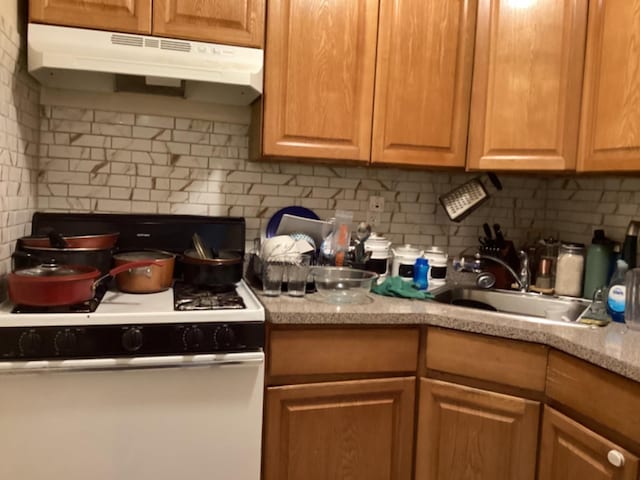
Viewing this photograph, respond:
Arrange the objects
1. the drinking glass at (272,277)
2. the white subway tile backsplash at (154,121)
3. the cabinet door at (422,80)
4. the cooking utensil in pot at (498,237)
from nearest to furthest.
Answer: the drinking glass at (272,277) → the cabinet door at (422,80) → the white subway tile backsplash at (154,121) → the cooking utensil in pot at (498,237)

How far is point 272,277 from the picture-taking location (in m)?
1.79

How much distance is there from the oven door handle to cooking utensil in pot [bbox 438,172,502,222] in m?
1.14

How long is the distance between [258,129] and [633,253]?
142 centimetres

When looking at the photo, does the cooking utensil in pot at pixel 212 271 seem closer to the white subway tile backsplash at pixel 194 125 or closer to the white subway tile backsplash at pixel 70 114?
the white subway tile backsplash at pixel 194 125

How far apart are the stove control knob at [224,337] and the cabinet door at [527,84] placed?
1112mm

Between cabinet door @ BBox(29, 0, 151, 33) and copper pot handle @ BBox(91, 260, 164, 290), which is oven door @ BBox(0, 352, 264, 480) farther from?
cabinet door @ BBox(29, 0, 151, 33)

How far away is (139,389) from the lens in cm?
147

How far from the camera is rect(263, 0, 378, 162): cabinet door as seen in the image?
73.7 inches

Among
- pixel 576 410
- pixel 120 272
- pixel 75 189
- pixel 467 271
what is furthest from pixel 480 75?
pixel 75 189

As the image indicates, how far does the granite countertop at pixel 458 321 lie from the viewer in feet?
4.80

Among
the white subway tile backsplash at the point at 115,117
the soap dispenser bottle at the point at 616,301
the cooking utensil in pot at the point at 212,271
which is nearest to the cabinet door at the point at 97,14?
the white subway tile backsplash at the point at 115,117

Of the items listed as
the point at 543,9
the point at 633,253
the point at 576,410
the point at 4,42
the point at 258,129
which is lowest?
the point at 576,410

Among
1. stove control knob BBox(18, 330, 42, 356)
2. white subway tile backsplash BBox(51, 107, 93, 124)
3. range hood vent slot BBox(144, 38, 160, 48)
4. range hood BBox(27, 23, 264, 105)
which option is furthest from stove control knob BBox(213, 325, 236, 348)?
white subway tile backsplash BBox(51, 107, 93, 124)

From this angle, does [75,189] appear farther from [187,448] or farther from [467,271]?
[467,271]
